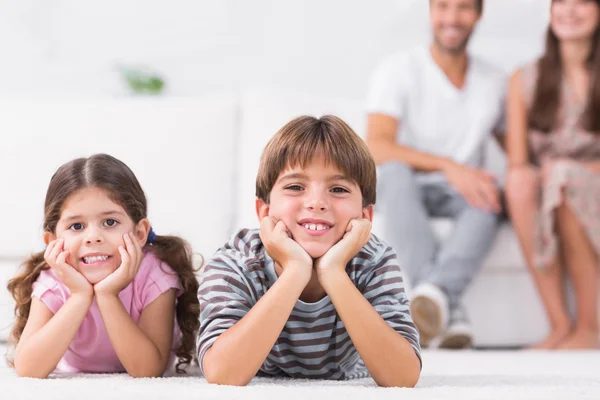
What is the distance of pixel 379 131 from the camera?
2291mm

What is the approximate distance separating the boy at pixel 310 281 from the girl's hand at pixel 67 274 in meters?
0.17

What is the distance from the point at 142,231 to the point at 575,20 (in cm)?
159

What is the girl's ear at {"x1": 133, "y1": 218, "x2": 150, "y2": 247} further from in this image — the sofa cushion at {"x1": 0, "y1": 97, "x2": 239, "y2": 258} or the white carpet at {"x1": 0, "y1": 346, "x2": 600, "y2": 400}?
the sofa cushion at {"x1": 0, "y1": 97, "x2": 239, "y2": 258}

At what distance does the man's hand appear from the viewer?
84.9 inches

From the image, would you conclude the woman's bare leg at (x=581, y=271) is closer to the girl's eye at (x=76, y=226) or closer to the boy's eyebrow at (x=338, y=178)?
the boy's eyebrow at (x=338, y=178)

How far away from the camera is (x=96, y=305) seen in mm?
1254

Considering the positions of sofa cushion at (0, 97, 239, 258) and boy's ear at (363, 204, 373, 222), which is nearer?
boy's ear at (363, 204, 373, 222)

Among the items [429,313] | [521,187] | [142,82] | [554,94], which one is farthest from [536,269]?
[142,82]

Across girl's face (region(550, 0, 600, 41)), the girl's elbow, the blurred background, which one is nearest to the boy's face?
the girl's elbow

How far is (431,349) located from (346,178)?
1.03m

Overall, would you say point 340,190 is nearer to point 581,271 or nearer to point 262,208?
point 262,208

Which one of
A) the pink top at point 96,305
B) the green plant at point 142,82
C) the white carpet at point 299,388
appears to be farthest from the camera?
the green plant at point 142,82

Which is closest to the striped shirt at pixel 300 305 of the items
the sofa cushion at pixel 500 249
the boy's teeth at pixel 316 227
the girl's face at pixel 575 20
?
the boy's teeth at pixel 316 227

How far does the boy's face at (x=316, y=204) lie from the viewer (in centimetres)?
109
